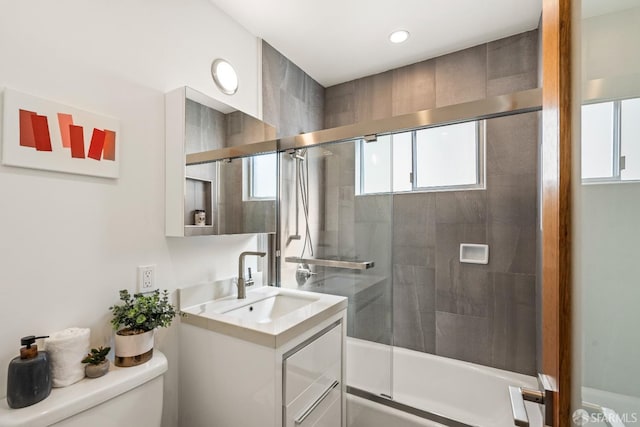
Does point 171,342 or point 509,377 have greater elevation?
point 171,342

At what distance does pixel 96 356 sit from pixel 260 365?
0.61 m

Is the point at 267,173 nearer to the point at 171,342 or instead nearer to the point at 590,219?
the point at 171,342

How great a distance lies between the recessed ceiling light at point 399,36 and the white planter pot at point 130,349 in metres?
2.33

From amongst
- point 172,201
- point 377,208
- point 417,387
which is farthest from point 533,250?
point 172,201

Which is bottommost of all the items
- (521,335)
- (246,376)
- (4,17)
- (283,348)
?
(521,335)

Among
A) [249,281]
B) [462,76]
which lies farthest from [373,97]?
[249,281]

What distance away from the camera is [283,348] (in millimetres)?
1255

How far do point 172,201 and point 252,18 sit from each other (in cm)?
131

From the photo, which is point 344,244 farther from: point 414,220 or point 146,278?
point 146,278

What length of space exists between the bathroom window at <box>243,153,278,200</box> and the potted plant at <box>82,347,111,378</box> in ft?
3.40

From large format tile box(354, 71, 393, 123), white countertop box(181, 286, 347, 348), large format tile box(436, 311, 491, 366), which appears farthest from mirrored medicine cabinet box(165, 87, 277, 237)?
large format tile box(436, 311, 491, 366)

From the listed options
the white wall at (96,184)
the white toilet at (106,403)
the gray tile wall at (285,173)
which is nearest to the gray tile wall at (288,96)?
the gray tile wall at (285,173)

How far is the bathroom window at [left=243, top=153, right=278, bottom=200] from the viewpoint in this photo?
6.17 feet

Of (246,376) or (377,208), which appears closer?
(246,376)
